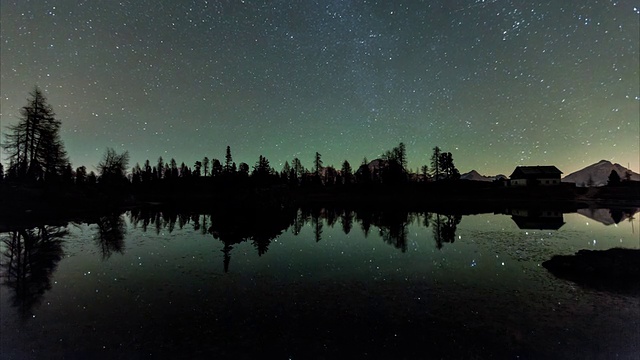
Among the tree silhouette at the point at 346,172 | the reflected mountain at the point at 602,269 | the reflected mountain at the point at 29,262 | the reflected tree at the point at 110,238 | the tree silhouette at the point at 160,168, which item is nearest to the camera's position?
the reflected mountain at the point at 29,262

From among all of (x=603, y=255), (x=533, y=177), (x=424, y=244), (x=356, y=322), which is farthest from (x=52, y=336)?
(x=533, y=177)

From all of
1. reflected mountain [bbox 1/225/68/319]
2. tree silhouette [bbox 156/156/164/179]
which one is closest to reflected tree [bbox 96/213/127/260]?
reflected mountain [bbox 1/225/68/319]

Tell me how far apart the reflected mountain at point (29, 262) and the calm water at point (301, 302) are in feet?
0.39

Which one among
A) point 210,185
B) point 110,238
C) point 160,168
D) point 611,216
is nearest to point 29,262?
point 110,238

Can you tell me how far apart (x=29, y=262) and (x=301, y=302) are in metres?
19.3

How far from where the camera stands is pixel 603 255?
19281 mm

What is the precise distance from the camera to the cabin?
94062mm

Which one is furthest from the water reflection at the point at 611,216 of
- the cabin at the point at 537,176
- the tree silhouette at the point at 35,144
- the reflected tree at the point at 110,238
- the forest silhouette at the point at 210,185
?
the tree silhouette at the point at 35,144

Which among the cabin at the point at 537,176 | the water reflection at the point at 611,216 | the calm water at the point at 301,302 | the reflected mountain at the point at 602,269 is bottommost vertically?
the calm water at the point at 301,302

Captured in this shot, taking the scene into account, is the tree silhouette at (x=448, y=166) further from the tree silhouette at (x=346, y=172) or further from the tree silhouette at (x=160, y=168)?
the tree silhouette at (x=160, y=168)

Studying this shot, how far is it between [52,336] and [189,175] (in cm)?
15174

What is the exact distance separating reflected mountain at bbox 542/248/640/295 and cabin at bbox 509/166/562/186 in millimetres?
89096

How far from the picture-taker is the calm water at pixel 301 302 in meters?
9.19

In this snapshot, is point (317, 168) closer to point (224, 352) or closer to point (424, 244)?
point (424, 244)
